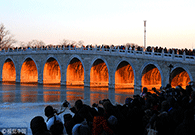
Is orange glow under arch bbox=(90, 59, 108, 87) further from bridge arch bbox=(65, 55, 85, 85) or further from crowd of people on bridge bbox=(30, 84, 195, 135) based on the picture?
crowd of people on bridge bbox=(30, 84, 195, 135)

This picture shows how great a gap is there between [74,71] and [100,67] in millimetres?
5983

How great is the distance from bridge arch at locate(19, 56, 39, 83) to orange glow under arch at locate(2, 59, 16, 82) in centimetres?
536

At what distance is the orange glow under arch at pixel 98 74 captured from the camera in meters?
42.2

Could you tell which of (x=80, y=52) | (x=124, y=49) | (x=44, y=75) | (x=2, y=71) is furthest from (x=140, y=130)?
(x=2, y=71)

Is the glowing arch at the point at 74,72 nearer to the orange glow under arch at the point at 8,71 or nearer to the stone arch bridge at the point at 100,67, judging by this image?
the stone arch bridge at the point at 100,67

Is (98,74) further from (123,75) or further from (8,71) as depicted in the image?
(8,71)

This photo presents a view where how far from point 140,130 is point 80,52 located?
3549cm

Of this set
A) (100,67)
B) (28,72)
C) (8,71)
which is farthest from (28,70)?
(100,67)

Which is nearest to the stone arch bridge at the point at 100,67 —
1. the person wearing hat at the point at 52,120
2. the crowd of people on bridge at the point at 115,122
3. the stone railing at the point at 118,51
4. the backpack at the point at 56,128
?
the stone railing at the point at 118,51

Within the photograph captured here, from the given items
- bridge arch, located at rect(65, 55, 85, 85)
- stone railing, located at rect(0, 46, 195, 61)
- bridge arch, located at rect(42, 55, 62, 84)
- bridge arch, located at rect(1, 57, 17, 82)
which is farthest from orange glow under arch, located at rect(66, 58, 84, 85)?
bridge arch, located at rect(1, 57, 17, 82)

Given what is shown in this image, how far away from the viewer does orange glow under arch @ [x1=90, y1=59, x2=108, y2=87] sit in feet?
138

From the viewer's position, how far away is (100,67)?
4303 cm

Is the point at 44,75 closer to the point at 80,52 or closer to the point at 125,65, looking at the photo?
the point at 80,52

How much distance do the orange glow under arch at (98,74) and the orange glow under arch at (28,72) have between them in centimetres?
1647
